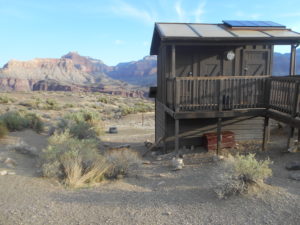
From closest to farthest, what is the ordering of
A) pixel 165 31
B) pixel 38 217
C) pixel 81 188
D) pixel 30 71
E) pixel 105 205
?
pixel 38 217
pixel 105 205
pixel 81 188
pixel 165 31
pixel 30 71

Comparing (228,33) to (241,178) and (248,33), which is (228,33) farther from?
(241,178)

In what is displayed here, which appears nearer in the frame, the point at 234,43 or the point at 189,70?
the point at 234,43

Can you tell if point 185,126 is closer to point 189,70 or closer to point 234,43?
point 189,70

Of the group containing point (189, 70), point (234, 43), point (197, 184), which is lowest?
point (197, 184)

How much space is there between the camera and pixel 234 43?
9.13m

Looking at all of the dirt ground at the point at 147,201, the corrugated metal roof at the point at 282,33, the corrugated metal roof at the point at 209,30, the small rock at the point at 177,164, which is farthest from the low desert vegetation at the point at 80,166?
the corrugated metal roof at the point at 282,33

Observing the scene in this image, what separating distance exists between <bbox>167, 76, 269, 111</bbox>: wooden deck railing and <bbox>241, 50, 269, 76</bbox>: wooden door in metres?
1.59

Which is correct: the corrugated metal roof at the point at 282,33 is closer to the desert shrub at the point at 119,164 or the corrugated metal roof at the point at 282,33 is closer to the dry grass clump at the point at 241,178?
the dry grass clump at the point at 241,178

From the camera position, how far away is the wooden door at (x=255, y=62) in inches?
406

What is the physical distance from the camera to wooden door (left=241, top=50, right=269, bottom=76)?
33.9 ft

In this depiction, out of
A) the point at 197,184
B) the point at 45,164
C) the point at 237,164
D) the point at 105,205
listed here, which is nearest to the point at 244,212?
the point at 237,164

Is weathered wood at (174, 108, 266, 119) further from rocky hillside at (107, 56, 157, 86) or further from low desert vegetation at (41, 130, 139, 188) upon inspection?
rocky hillside at (107, 56, 157, 86)

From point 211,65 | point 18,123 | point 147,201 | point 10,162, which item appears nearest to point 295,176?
point 147,201

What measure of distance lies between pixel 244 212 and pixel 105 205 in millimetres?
2533
